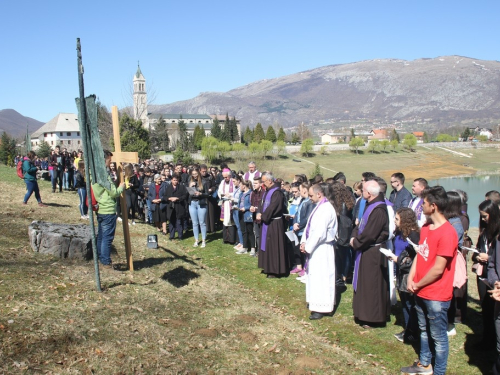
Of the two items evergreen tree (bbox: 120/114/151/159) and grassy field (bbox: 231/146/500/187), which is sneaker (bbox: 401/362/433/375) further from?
grassy field (bbox: 231/146/500/187)

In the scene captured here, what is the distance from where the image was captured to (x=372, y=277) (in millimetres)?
6883

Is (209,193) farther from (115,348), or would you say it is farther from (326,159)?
(326,159)

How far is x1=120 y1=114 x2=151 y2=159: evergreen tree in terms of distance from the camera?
50.3m

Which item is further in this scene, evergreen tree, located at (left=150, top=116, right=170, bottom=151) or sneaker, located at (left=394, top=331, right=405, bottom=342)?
evergreen tree, located at (left=150, top=116, right=170, bottom=151)

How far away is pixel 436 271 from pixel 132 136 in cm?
5036

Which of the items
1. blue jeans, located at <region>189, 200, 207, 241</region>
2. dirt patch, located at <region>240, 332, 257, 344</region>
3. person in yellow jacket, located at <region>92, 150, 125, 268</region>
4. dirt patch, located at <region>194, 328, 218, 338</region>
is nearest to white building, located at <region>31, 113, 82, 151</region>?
blue jeans, located at <region>189, 200, 207, 241</region>

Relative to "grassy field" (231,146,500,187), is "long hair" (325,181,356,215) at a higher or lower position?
higher

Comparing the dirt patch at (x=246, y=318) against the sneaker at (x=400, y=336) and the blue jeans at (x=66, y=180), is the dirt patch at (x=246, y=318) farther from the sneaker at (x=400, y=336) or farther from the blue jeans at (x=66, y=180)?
the blue jeans at (x=66, y=180)

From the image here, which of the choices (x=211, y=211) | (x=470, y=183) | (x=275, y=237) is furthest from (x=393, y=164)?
(x=275, y=237)

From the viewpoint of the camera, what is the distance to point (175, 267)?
9320mm

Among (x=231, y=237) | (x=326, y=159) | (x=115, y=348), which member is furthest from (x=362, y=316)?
(x=326, y=159)

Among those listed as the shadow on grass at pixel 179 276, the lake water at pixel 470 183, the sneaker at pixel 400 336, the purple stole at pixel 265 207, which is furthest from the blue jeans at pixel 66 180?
the lake water at pixel 470 183

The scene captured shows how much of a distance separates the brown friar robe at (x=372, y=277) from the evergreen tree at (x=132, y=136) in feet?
151

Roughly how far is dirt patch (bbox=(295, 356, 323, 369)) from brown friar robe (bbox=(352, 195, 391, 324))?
1550mm
